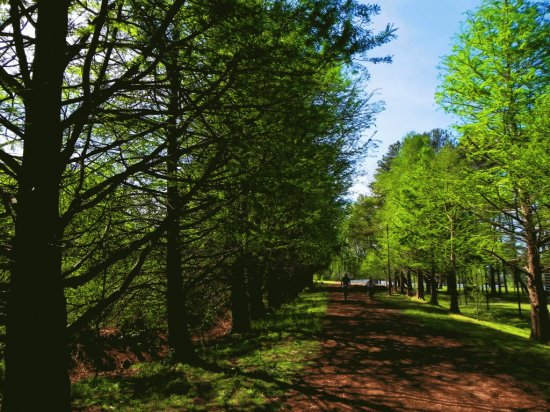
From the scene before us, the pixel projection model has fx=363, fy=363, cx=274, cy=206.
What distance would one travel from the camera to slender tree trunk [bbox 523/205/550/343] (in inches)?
494

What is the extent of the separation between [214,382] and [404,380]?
4196mm

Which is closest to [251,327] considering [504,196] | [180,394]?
[180,394]

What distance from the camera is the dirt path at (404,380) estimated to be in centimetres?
677

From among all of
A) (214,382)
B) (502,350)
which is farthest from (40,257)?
(502,350)

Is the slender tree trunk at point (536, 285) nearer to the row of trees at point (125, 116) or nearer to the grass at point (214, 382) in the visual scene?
the grass at point (214, 382)

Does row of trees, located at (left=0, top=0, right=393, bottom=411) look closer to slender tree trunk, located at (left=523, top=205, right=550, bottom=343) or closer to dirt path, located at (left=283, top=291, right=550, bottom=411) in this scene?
dirt path, located at (left=283, top=291, right=550, bottom=411)

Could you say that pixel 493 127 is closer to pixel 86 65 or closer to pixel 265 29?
pixel 265 29

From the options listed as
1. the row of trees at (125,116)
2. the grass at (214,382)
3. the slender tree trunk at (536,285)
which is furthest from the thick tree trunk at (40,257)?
the slender tree trunk at (536,285)

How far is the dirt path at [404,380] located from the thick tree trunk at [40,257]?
4728 millimetres

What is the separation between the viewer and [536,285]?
12.8 metres

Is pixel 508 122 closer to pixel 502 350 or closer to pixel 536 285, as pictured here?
pixel 536 285

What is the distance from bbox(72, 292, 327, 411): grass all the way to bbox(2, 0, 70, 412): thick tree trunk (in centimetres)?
354

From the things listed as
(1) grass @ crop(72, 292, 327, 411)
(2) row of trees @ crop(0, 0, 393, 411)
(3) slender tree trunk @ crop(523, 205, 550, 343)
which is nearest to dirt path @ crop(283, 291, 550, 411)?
(1) grass @ crop(72, 292, 327, 411)

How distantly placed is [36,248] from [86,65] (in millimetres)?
1751
